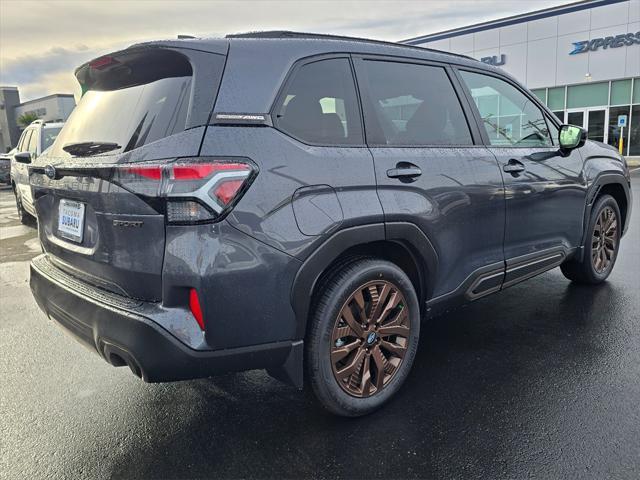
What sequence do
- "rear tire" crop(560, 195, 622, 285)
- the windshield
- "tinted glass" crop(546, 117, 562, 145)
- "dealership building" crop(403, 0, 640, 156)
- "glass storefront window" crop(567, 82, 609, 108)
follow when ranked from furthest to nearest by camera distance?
"glass storefront window" crop(567, 82, 609, 108) → "dealership building" crop(403, 0, 640, 156) → the windshield → "rear tire" crop(560, 195, 622, 285) → "tinted glass" crop(546, 117, 562, 145)

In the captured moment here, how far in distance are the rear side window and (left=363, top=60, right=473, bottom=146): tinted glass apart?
12 centimetres

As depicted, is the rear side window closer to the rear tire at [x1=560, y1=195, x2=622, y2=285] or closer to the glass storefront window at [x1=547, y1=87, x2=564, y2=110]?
the rear tire at [x1=560, y1=195, x2=622, y2=285]

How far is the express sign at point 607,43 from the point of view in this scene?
2019 centimetres

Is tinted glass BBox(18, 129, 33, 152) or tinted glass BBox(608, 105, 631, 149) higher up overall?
tinted glass BBox(18, 129, 33, 152)

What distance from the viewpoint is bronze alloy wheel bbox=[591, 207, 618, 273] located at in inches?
182

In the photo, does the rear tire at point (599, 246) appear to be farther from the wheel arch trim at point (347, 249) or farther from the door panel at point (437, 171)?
the wheel arch trim at point (347, 249)

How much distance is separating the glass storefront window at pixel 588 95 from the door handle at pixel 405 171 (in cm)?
2277

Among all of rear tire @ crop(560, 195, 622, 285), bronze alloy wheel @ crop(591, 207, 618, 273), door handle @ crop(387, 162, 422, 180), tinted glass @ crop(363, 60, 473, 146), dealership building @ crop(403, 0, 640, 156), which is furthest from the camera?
dealership building @ crop(403, 0, 640, 156)

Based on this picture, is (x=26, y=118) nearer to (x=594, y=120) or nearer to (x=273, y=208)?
(x=594, y=120)

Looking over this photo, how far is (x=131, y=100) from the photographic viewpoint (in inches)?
97.6

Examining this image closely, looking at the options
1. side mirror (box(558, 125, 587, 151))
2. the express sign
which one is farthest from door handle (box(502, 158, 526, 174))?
the express sign

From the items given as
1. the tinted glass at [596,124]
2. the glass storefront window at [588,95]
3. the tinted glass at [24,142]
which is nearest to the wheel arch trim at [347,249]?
the tinted glass at [24,142]

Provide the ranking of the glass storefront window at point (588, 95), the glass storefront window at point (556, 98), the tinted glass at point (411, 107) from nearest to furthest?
the tinted glass at point (411, 107)
the glass storefront window at point (588, 95)
the glass storefront window at point (556, 98)

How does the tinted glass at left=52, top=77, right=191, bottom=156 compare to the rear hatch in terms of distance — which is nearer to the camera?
the rear hatch
